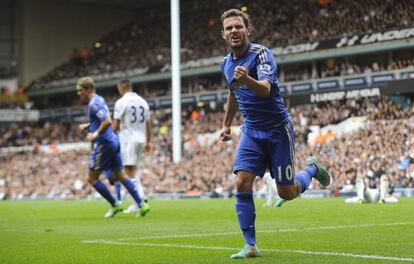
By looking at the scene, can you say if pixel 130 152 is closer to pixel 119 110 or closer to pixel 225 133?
pixel 119 110

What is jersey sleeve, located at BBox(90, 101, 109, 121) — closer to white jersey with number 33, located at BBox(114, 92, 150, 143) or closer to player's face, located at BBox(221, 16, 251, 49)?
white jersey with number 33, located at BBox(114, 92, 150, 143)

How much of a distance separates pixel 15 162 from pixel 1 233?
44.6 metres

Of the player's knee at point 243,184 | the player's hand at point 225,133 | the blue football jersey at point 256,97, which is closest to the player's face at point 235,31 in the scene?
the blue football jersey at point 256,97

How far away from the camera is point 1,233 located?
11164 mm

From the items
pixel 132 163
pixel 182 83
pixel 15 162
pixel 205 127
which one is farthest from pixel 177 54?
pixel 132 163

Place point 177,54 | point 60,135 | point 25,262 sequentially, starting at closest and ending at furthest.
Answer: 1. point 25,262
2. point 177,54
3. point 60,135

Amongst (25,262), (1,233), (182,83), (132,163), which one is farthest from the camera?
(182,83)

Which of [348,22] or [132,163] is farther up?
[348,22]

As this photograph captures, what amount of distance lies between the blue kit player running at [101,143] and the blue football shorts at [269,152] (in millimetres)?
6761

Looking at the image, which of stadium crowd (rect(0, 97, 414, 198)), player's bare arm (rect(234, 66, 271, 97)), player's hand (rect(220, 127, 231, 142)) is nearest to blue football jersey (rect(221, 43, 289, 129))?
player's bare arm (rect(234, 66, 271, 97))

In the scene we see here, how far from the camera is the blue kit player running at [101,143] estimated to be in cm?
1398

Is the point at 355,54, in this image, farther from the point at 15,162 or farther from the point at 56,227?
the point at 56,227

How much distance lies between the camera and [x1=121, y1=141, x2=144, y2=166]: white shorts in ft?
49.3

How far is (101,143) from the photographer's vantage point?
14258 millimetres
